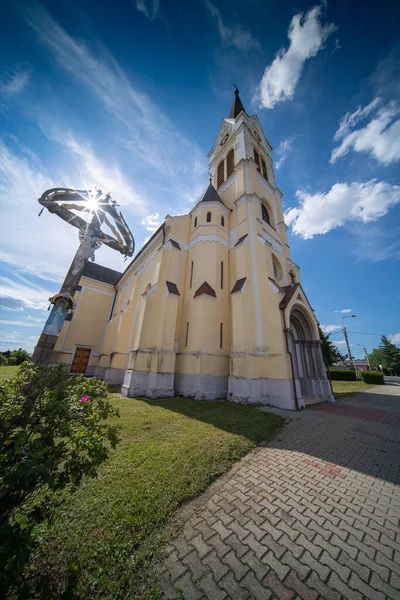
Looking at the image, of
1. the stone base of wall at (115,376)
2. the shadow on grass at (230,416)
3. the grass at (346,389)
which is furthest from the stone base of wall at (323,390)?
the stone base of wall at (115,376)

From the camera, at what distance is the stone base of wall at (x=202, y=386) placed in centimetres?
912

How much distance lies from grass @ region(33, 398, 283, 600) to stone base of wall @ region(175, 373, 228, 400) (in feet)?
11.8

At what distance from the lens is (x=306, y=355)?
11422mm

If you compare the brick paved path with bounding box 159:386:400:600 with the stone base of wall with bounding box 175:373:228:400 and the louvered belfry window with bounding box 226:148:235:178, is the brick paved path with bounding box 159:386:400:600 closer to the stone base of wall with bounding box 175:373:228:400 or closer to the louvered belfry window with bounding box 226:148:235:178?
the stone base of wall with bounding box 175:373:228:400

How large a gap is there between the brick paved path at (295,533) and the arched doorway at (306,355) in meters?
7.21

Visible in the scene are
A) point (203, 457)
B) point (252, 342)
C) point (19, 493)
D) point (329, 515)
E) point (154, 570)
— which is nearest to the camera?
point (19, 493)

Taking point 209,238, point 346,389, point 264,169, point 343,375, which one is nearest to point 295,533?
point 209,238

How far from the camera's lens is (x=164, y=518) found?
7.68 feet

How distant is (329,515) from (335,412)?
6675 mm

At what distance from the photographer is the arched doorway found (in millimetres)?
10906

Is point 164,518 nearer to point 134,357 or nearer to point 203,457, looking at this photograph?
point 203,457

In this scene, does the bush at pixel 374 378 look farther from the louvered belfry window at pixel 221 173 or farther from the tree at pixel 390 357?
the tree at pixel 390 357

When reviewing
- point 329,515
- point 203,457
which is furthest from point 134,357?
point 329,515

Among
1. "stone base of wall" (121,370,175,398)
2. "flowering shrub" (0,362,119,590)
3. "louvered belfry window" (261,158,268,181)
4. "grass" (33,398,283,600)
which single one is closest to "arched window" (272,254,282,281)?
"stone base of wall" (121,370,175,398)
